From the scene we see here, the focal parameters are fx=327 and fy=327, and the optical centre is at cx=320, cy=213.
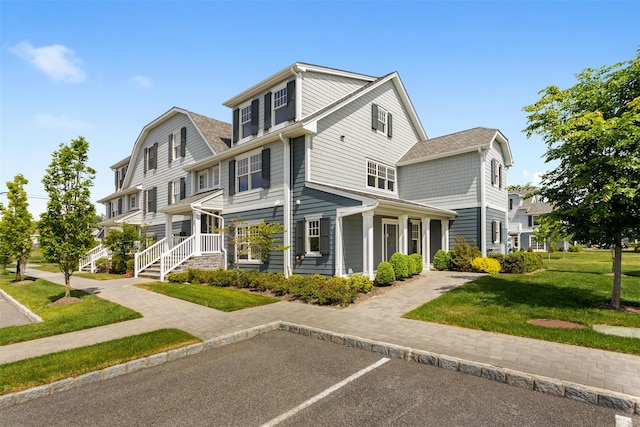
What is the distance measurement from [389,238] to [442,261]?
3248 mm

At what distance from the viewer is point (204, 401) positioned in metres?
4.44

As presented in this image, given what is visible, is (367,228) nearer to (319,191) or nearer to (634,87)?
(319,191)

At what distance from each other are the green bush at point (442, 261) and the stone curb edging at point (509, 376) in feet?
38.5

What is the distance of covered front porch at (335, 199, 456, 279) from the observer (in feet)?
41.5

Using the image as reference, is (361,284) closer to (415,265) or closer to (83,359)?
(415,265)

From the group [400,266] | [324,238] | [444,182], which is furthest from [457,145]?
[324,238]

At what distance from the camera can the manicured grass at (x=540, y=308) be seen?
21.5ft

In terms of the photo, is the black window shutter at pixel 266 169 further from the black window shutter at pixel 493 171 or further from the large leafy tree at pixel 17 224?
the large leafy tree at pixel 17 224

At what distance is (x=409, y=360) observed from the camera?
230 inches

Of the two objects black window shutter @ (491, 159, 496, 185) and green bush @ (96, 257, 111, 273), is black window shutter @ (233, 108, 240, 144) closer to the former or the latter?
green bush @ (96, 257, 111, 273)

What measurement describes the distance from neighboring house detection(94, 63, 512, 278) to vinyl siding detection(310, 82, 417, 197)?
0.19ft

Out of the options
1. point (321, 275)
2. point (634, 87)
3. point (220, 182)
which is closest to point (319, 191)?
point (321, 275)

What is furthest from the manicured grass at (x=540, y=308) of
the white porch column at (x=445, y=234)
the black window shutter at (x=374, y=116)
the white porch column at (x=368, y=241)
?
the black window shutter at (x=374, y=116)

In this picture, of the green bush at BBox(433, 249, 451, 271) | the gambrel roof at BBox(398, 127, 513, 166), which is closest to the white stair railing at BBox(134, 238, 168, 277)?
the green bush at BBox(433, 249, 451, 271)
